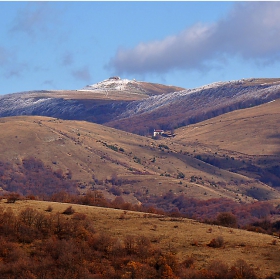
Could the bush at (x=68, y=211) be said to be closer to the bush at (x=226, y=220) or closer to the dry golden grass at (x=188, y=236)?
the dry golden grass at (x=188, y=236)

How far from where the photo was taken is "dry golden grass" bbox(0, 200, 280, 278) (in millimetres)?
48984

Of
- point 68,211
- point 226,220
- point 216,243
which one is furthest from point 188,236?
point 226,220

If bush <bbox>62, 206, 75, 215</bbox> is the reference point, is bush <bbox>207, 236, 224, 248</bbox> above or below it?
below

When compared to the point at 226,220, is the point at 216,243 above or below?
below

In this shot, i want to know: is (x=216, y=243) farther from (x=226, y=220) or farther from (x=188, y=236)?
(x=226, y=220)

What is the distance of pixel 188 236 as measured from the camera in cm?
5638

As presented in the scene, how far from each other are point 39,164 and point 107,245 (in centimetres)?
14837

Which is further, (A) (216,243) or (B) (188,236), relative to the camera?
(B) (188,236)

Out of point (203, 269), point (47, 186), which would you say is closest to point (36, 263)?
point (203, 269)

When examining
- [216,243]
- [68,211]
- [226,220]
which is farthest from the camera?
[226,220]

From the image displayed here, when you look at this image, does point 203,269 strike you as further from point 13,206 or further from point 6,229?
point 13,206

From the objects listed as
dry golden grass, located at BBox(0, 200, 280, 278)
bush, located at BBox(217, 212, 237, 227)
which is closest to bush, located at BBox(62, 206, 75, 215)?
dry golden grass, located at BBox(0, 200, 280, 278)

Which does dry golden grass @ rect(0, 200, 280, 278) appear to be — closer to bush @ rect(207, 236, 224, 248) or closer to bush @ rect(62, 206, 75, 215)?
bush @ rect(207, 236, 224, 248)

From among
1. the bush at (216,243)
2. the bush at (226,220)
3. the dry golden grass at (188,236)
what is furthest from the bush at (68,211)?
the bush at (226,220)
